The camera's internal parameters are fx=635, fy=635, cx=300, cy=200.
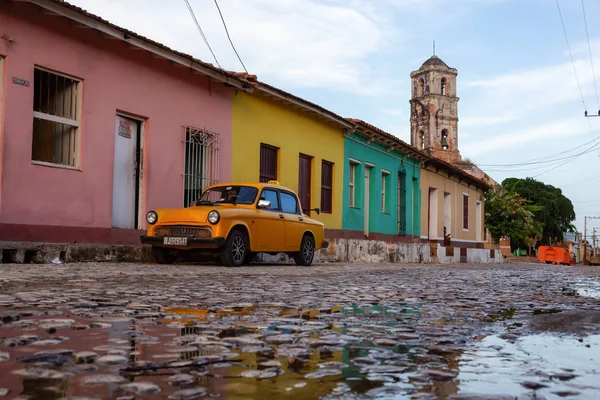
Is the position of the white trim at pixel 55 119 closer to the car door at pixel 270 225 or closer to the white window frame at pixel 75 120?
the white window frame at pixel 75 120

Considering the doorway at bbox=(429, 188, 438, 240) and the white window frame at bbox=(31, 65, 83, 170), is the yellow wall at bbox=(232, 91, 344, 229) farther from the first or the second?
the doorway at bbox=(429, 188, 438, 240)

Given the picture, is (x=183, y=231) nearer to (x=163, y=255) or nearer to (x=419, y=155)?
(x=163, y=255)

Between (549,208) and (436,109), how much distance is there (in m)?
18.3

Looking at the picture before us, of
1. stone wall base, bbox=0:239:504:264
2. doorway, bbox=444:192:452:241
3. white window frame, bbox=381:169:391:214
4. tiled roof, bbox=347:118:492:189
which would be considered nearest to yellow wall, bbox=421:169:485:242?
doorway, bbox=444:192:452:241

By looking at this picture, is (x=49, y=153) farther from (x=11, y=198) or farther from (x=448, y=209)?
(x=448, y=209)

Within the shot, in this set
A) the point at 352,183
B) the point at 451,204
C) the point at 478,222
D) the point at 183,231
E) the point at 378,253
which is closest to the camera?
the point at 183,231

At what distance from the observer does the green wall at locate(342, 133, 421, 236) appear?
2108 centimetres

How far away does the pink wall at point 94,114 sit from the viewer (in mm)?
9969

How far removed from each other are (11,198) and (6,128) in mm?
1084

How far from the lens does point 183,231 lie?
36.5 ft

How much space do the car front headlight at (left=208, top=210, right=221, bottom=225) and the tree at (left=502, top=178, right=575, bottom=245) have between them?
60.6m

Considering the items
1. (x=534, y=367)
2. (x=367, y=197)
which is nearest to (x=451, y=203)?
(x=367, y=197)

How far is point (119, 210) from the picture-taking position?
487 inches

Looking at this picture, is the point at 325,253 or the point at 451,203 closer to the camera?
the point at 325,253
